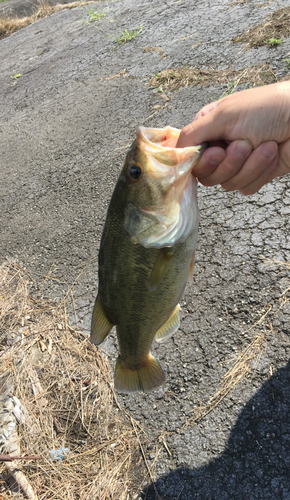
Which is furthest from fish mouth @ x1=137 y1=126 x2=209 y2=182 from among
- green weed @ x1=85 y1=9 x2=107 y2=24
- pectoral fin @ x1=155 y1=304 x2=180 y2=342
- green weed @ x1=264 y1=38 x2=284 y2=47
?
green weed @ x1=85 y1=9 x2=107 y2=24

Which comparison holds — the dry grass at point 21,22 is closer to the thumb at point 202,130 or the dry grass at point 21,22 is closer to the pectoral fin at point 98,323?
the thumb at point 202,130

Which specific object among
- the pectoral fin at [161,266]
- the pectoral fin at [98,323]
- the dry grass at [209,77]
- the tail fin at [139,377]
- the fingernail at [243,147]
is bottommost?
the tail fin at [139,377]

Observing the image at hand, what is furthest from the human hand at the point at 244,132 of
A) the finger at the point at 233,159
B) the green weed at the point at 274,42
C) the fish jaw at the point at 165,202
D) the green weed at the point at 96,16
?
the green weed at the point at 96,16

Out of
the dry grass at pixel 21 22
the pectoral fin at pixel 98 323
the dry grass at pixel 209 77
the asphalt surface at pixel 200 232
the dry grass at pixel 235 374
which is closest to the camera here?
the pectoral fin at pixel 98 323

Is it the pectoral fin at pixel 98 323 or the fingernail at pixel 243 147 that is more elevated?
the fingernail at pixel 243 147

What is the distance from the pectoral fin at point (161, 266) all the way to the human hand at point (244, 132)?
44 cm

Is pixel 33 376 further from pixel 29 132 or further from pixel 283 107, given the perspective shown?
pixel 29 132

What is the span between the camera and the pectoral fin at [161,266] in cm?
161

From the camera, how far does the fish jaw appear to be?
1.52 meters

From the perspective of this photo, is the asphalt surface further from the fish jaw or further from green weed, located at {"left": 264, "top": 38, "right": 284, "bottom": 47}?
the fish jaw

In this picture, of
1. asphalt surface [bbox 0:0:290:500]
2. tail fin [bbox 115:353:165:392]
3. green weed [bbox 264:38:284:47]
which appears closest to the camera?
tail fin [bbox 115:353:165:392]

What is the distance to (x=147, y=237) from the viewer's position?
1561 mm

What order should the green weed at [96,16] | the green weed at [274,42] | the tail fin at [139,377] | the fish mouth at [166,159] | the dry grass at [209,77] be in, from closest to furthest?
the fish mouth at [166,159] < the tail fin at [139,377] < the dry grass at [209,77] < the green weed at [274,42] < the green weed at [96,16]

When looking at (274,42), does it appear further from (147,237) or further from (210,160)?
(147,237)
